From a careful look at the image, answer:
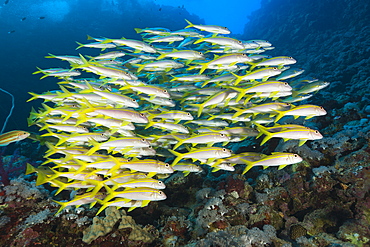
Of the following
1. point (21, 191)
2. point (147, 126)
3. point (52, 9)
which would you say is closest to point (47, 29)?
point (52, 9)

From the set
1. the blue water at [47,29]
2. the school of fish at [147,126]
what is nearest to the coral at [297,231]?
the school of fish at [147,126]

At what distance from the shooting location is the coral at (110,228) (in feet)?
12.6

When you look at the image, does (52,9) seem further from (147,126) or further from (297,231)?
(297,231)

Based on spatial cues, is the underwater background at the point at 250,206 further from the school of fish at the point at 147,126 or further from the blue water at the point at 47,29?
the blue water at the point at 47,29

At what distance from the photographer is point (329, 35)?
20000mm

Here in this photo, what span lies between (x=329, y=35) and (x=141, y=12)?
102 ft

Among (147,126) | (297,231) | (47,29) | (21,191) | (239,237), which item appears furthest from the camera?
(47,29)

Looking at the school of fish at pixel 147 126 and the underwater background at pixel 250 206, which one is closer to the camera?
the school of fish at pixel 147 126

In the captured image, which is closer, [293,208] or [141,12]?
[293,208]

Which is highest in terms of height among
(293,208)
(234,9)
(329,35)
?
(234,9)

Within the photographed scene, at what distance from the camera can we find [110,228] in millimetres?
4004

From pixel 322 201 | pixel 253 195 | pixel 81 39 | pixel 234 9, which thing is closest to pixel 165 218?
pixel 253 195

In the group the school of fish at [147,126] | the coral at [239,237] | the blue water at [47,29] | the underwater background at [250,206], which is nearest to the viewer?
the coral at [239,237]

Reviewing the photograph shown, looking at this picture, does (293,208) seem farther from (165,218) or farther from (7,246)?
(7,246)
